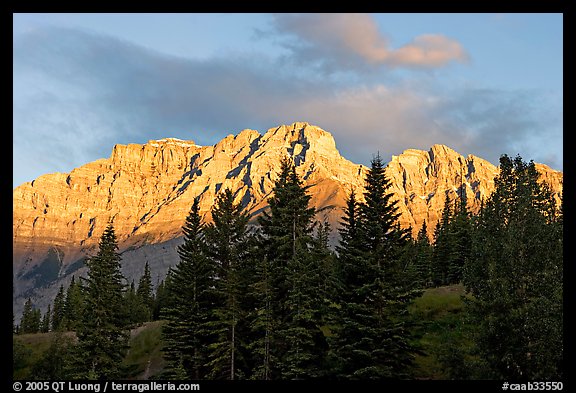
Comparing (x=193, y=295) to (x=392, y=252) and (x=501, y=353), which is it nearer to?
(x=392, y=252)

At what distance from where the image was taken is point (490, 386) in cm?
2617

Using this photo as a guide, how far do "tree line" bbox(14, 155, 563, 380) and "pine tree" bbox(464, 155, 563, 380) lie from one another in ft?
0.25

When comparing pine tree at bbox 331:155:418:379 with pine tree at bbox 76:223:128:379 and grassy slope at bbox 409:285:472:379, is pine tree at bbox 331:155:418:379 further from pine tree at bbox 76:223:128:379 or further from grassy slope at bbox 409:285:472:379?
pine tree at bbox 76:223:128:379

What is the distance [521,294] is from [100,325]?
39.6 metres

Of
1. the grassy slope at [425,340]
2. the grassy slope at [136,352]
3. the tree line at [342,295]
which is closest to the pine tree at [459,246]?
the grassy slope at [425,340]

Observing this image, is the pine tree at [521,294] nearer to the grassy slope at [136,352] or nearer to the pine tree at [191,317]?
the pine tree at [191,317]

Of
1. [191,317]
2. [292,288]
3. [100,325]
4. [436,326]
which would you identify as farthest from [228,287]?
[436,326]

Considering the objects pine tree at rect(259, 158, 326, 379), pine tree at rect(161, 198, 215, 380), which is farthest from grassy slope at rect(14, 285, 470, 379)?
pine tree at rect(161, 198, 215, 380)

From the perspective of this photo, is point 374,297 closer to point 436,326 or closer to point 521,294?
point 521,294

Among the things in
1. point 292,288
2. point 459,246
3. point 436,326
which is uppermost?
point 459,246

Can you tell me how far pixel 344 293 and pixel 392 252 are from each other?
15.6 feet

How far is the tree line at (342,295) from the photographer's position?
96.3ft

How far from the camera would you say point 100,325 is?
50.8m

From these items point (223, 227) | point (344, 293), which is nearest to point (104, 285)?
point (223, 227)
